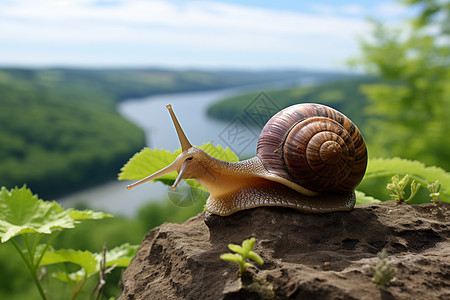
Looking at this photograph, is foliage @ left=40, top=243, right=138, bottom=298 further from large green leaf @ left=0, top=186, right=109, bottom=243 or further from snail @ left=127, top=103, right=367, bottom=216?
snail @ left=127, top=103, right=367, bottom=216

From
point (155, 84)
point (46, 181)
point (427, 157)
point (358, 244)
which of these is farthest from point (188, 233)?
point (155, 84)

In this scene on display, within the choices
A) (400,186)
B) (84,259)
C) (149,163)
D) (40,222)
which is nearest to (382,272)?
(400,186)

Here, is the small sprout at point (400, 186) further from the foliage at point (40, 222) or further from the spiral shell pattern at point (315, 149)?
the foliage at point (40, 222)

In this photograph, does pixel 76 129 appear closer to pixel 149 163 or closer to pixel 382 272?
pixel 149 163

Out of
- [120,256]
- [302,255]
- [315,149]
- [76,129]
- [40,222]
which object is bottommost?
[120,256]

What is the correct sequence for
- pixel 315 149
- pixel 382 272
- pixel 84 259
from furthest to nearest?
pixel 84 259 < pixel 315 149 < pixel 382 272
